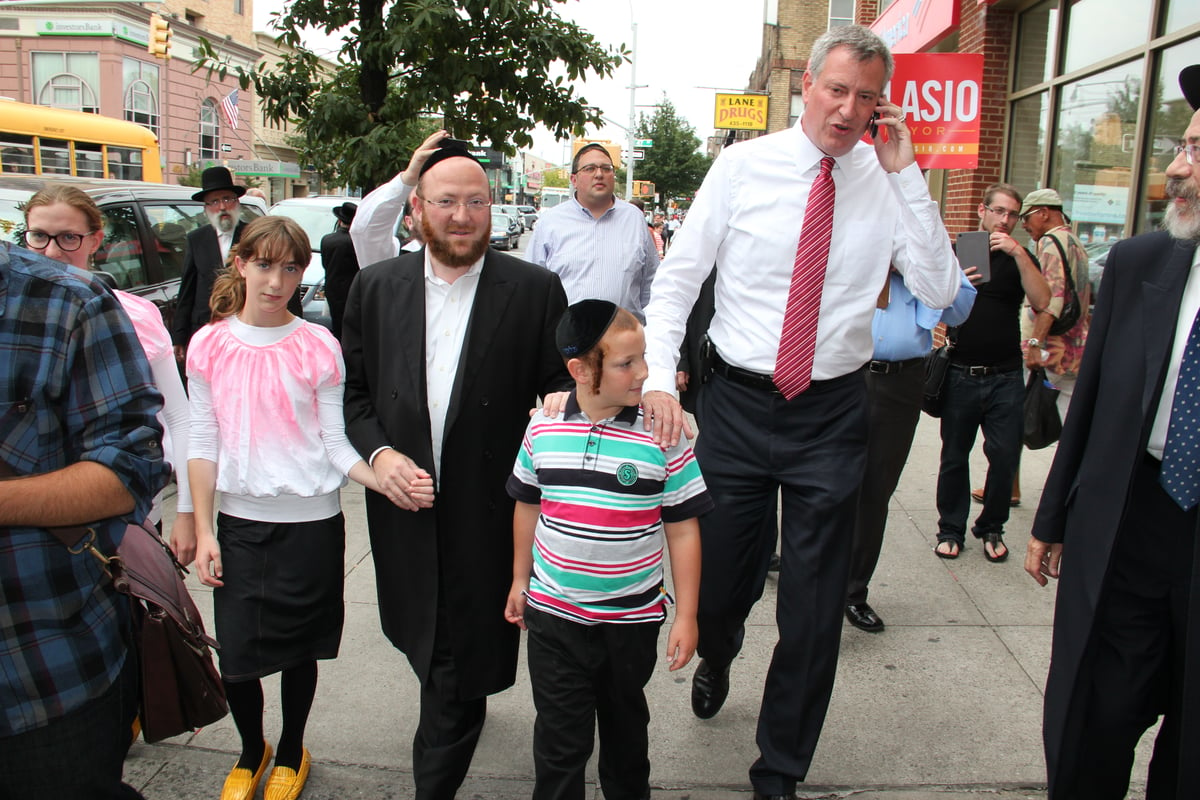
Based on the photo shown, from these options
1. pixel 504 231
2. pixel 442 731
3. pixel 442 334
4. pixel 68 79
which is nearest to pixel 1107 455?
pixel 442 334

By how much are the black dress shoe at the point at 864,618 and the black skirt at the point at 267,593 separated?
2.50 m

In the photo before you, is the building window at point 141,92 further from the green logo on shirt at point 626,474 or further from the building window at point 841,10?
the green logo on shirt at point 626,474

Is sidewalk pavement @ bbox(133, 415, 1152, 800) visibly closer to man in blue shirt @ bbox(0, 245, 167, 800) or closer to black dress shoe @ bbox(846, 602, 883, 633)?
black dress shoe @ bbox(846, 602, 883, 633)

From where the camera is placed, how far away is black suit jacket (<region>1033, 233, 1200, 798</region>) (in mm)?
2336

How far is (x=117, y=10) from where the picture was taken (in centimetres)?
3478

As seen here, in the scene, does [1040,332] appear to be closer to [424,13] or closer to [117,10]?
[424,13]

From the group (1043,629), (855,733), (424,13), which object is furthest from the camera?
(424,13)

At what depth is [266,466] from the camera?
283 centimetres

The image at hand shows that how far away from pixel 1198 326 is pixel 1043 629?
243 cm

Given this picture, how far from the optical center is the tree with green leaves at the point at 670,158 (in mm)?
51156

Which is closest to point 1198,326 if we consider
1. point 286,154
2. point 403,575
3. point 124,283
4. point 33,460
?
point 403,575

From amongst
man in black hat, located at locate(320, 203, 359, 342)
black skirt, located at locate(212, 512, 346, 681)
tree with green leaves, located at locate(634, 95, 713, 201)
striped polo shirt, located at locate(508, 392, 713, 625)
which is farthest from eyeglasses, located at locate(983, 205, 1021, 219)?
tree with green leaves, located at locate(634, 95, 713, 201)

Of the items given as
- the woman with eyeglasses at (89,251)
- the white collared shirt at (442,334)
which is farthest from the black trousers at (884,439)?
the woman with eyeglasses at (89,251)

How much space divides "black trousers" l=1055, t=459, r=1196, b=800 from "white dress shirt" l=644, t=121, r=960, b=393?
36.8 inches
